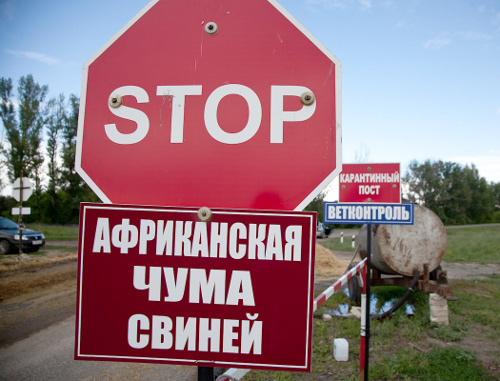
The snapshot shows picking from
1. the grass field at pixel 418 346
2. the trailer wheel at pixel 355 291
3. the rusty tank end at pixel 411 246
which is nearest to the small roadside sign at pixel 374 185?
the grass field at pixel 418 346

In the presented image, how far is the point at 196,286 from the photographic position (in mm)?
1205

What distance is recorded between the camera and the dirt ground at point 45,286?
17.7 feet

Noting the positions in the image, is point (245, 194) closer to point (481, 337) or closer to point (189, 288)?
point (189, 288)

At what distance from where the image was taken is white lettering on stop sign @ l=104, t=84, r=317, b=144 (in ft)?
4.23

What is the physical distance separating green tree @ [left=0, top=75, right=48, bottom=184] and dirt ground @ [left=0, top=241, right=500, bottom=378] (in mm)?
25322

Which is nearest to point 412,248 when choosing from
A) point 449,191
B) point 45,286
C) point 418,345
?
point 418,345

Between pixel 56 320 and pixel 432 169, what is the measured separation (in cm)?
5964

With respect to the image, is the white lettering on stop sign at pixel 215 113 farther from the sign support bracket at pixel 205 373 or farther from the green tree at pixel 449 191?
the green tree at pixel 449 191

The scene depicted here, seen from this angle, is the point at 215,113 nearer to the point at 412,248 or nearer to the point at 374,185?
the point at 374,185

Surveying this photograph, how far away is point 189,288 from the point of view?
121cm

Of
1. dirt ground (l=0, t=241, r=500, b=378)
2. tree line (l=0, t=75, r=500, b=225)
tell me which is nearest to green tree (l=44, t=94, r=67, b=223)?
tree line (l=0, t=75, r=500, b=225)

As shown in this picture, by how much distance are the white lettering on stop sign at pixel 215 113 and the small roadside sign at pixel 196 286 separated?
0.27 m

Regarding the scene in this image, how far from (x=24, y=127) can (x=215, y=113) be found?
41.5 m

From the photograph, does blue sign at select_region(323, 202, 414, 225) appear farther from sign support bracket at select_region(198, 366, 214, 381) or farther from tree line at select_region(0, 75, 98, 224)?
tree line at select_region(0, 75, 98, 224)
